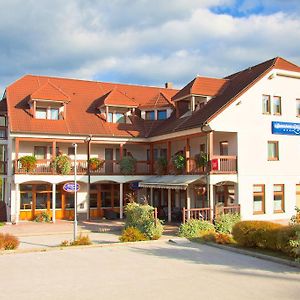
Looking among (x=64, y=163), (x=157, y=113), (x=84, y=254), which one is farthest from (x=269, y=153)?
(x=84, y=254)

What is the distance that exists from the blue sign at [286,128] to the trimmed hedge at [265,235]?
35.8 ft

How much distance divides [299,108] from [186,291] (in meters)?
19.9

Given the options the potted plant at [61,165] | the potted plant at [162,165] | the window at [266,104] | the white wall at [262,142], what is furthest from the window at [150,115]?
the window at [266,104]

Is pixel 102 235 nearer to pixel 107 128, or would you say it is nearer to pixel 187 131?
pixel 187 131

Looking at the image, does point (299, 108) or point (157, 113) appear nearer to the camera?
point (299, 108)

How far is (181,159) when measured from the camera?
84.4 ft

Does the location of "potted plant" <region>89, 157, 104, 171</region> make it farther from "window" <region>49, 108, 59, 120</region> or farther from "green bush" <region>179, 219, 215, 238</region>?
"green bush" <region>179, 219, 215, 238</region>

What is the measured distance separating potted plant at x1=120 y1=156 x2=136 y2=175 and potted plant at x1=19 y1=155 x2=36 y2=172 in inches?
232

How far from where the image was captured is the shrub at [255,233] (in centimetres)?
1508

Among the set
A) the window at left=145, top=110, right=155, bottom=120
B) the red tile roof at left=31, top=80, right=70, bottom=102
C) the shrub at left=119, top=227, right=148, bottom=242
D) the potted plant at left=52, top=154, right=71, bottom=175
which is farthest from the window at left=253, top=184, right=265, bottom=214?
the red tile roof at left=31, top=80, right=70, bottom=102

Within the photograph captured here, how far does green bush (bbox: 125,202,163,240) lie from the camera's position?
60.3ft

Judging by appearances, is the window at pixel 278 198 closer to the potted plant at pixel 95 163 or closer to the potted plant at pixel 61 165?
the potted plant at pixel 95 163

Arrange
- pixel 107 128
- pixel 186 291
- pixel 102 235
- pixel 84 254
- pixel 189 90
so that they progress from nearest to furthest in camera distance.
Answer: pixel 186 291 → pixel 84 254 → pixel 102 235 → pixel 189 90 → pixel 107 128

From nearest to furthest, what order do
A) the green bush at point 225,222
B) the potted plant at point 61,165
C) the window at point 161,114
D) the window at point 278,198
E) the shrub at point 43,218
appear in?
the green bush at point 225,222, the window at point 278,198, the potted plant at point 61,165, the shrub at point 43,218, the window at point 161,114
